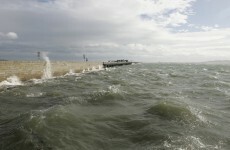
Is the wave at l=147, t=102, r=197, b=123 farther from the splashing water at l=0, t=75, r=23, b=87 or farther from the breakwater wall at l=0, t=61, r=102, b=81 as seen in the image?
the breakwater wall at l=0, t=61, r=102, b=81

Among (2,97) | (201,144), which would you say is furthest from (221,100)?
(2,97)

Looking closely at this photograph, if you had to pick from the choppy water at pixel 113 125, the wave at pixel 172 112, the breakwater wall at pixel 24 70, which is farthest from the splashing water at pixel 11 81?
the wave at pixel 172 112

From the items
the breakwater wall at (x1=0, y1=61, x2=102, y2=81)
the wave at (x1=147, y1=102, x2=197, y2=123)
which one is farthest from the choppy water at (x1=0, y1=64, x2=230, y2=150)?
the breakwater wall at (x1=0, y1=61, x2=102, y2=81)

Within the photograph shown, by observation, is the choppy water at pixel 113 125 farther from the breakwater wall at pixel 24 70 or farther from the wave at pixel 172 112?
the breakwater wall at pixel 24 70

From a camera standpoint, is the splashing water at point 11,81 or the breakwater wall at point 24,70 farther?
the breakwater wall at point 24,70

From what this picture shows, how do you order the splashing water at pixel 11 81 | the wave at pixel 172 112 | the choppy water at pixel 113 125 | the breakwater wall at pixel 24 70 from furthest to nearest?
the breakwater wall at pixel 24 70
the splashing water at pixel 11 81
the wave at pixel 172 112
the choppy water at pixel 113 125

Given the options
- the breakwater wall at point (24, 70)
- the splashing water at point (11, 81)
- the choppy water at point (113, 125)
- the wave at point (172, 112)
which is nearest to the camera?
the choppy water at point (113, 125)

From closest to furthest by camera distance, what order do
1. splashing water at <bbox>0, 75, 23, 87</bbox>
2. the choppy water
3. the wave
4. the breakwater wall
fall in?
1. the choppy water
2. the wave
3. splashing water at <bbox>0, 75, 23, 87</bbox>
4. the breakwater wall

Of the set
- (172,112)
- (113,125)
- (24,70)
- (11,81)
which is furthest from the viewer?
(24,70)

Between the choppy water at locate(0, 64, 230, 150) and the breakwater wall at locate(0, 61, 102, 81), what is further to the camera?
the breakwater wall at locate(0, 61, 102, 81)

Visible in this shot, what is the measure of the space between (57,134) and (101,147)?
1.69 metres

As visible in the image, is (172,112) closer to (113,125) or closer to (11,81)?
(113,125)

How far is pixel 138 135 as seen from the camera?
918 cm

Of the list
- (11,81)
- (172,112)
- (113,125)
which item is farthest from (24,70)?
(113,125)
